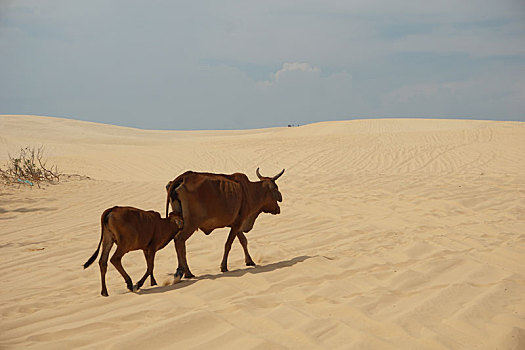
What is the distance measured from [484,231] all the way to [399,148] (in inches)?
801

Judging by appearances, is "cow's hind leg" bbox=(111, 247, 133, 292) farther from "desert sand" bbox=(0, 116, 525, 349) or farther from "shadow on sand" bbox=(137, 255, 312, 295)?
"desert sand" bbox=(0, 116, 525, 349)

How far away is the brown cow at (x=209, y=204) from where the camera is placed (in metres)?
5.97

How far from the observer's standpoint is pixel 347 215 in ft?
32.4

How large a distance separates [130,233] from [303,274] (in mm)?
2088

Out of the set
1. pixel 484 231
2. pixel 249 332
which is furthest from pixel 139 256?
pixel 484 231

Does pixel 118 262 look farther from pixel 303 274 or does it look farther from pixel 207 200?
pixel 303 274

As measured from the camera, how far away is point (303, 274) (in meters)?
5.59

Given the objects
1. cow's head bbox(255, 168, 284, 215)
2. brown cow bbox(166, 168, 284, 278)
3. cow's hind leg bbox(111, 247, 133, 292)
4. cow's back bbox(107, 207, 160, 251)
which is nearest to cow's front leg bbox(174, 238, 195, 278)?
brown cow bbox(166, 168, 284, 278)

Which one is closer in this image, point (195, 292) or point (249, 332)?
point (249, 332)

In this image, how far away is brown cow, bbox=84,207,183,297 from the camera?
534 centimetres

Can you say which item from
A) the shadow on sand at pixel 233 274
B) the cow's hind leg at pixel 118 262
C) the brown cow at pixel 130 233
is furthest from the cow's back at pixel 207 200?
the cow's hind leg at pixel 118 262

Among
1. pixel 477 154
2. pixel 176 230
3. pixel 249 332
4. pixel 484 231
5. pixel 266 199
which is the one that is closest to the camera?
pixel 249 332

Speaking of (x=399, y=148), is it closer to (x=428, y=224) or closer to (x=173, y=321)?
(x=428, y=224)

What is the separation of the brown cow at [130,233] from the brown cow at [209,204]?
0.62ft
